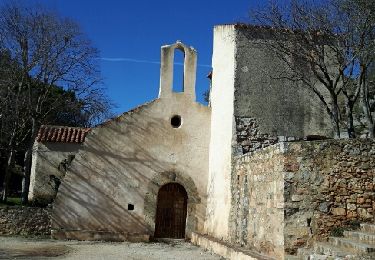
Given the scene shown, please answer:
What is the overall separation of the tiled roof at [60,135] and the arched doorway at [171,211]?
→ 21.8 ft

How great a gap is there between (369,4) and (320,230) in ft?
20.5

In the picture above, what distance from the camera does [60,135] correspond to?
1997cm

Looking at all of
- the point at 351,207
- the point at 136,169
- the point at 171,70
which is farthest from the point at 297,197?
the point at 171,70

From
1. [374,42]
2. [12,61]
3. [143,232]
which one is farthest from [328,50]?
[12,61]

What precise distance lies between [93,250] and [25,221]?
3747mm

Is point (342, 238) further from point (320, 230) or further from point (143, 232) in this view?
point (143, 232)

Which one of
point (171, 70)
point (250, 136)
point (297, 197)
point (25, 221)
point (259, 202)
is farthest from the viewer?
point (171, 70)

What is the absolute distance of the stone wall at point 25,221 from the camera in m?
13.8

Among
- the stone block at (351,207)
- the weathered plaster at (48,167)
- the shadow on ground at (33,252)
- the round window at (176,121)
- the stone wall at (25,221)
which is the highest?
the round window at (176,121)

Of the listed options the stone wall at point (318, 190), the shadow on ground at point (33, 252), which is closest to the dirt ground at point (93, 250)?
the shadow on ground at point (33, 252)

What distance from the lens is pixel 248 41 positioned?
504 inches

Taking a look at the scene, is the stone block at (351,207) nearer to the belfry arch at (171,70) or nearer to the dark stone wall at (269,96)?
the dark stone wall at (269,96)

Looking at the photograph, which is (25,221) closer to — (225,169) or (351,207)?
(225,169)

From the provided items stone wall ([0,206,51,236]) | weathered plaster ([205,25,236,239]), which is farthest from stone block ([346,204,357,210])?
stone wall ([0,206,51,236])
